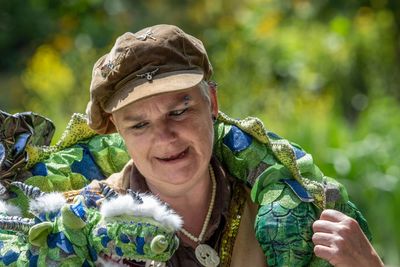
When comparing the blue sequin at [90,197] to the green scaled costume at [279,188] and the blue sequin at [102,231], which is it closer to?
the blue sequin at [102,231]

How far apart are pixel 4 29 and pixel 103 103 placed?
767 cm

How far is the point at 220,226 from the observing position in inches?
117

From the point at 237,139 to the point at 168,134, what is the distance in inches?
14.3

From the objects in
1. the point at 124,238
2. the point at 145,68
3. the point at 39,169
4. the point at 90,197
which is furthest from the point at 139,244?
the point at 39,169

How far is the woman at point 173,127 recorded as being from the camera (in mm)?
2707

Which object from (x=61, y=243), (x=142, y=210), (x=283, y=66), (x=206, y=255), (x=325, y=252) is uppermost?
(x=142, y=210)

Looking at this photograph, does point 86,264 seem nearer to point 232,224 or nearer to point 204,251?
point 204,251

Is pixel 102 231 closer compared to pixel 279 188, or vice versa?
pixel 102 231

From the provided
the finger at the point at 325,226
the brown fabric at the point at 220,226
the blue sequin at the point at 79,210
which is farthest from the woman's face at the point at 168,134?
the finger at the point at 325,226

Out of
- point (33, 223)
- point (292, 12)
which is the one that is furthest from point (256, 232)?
point (292, 12)

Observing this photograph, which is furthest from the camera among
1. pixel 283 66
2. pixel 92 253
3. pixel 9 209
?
pixel 283 66

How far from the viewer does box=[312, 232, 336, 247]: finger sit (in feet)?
8.94

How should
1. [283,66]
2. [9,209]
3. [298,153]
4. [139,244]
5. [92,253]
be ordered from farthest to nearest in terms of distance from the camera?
[283,66], [298,153], [9,209], [92,253], [139,244]

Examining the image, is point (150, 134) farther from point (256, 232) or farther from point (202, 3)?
point (202, 3)
